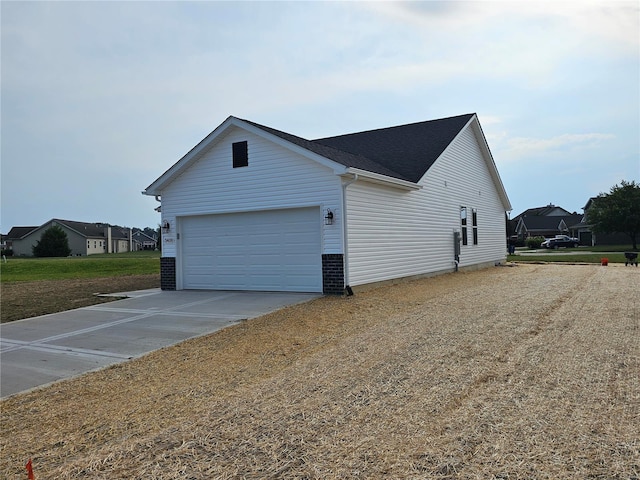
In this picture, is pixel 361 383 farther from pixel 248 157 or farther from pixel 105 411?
pixel 248 157

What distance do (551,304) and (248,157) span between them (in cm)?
784

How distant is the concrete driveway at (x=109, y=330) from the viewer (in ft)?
18.4

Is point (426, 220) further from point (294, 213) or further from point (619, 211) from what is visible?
point (619, 211)

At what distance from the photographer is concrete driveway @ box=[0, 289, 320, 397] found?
221 inches

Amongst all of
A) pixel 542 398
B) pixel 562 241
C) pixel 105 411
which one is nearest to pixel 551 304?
pixel 542 398

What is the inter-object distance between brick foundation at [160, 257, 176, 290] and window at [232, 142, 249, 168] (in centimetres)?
345

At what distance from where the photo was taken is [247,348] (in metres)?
6.03

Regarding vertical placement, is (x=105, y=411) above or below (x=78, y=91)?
below

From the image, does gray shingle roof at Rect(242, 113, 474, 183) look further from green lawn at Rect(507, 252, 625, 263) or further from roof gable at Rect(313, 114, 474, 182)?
green lawn at Rect(507, 252, 625, 263)

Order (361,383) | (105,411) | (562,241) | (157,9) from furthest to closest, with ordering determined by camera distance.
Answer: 1. (562,241)
2. (157,9)
3. (361,383)
4. (105,411)

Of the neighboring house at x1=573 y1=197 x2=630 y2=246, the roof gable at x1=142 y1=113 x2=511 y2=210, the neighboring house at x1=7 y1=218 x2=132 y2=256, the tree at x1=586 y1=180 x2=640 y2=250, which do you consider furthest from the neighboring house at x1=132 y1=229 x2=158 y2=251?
the roof gable at x1=142 y1=113 x2=511 y2=210

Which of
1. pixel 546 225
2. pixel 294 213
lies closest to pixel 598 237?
pixel 546 225

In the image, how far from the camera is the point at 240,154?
39.4ft

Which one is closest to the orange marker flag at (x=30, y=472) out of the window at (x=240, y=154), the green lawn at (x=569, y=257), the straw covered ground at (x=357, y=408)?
the straw covered ground at (x=357, y=408)
